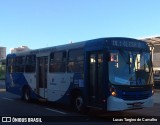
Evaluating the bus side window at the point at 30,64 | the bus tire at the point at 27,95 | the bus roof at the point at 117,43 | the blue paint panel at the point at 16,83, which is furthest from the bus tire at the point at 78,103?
the bus tire at the point at 27,95

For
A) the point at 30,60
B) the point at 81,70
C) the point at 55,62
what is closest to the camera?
the point at 81,70

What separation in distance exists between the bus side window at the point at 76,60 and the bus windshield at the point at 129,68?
1.97m

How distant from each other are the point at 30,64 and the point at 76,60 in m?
5.37

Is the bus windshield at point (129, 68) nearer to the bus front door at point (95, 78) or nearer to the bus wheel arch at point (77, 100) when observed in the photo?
the bus front door at point (95, 78)

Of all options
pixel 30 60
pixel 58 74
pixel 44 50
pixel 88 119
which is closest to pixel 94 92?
pixel 88 119

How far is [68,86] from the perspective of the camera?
16406mm

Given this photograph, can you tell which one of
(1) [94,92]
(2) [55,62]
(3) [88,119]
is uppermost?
(2) [55,62]

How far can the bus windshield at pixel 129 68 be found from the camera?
44.6 ft

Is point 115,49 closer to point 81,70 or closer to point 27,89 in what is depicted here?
point 81,70

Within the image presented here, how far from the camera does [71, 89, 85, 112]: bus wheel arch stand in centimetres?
1516

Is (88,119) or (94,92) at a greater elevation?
(94,92)

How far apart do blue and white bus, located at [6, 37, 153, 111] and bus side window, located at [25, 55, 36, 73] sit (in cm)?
236

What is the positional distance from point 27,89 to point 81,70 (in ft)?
21.5

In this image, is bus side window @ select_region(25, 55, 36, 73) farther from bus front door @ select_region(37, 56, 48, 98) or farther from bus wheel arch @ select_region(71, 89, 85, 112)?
bus wheel arch @ select_region(71, 89, 85, 112)
